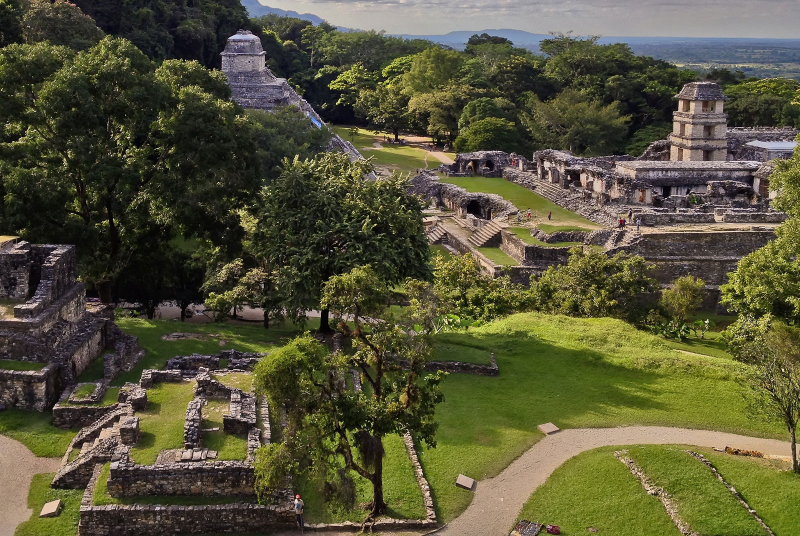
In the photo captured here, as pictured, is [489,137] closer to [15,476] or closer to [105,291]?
[105,291]

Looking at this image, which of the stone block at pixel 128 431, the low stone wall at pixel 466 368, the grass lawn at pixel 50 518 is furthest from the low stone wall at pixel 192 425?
the low stone wall at pixel 466 368

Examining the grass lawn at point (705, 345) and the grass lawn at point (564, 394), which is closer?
the grass lawn at point (564, 394)

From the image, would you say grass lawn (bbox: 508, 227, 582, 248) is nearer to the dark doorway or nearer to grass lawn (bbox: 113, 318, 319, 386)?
the dark doorway

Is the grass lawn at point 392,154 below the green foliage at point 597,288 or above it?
above

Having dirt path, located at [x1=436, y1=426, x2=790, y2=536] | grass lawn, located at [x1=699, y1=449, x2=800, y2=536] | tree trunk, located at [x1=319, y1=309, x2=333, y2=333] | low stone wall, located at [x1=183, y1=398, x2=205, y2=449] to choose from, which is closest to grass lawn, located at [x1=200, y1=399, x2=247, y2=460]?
low stone wall, located at [x1=183, y1=398, x2=205, y2=449]

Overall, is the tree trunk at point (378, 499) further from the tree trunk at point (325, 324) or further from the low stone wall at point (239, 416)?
the tree trunk at point (325, 324)

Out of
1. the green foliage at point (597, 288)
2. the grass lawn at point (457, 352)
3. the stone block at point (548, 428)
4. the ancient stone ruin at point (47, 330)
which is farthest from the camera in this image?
the green foliage at point (597, 288)
